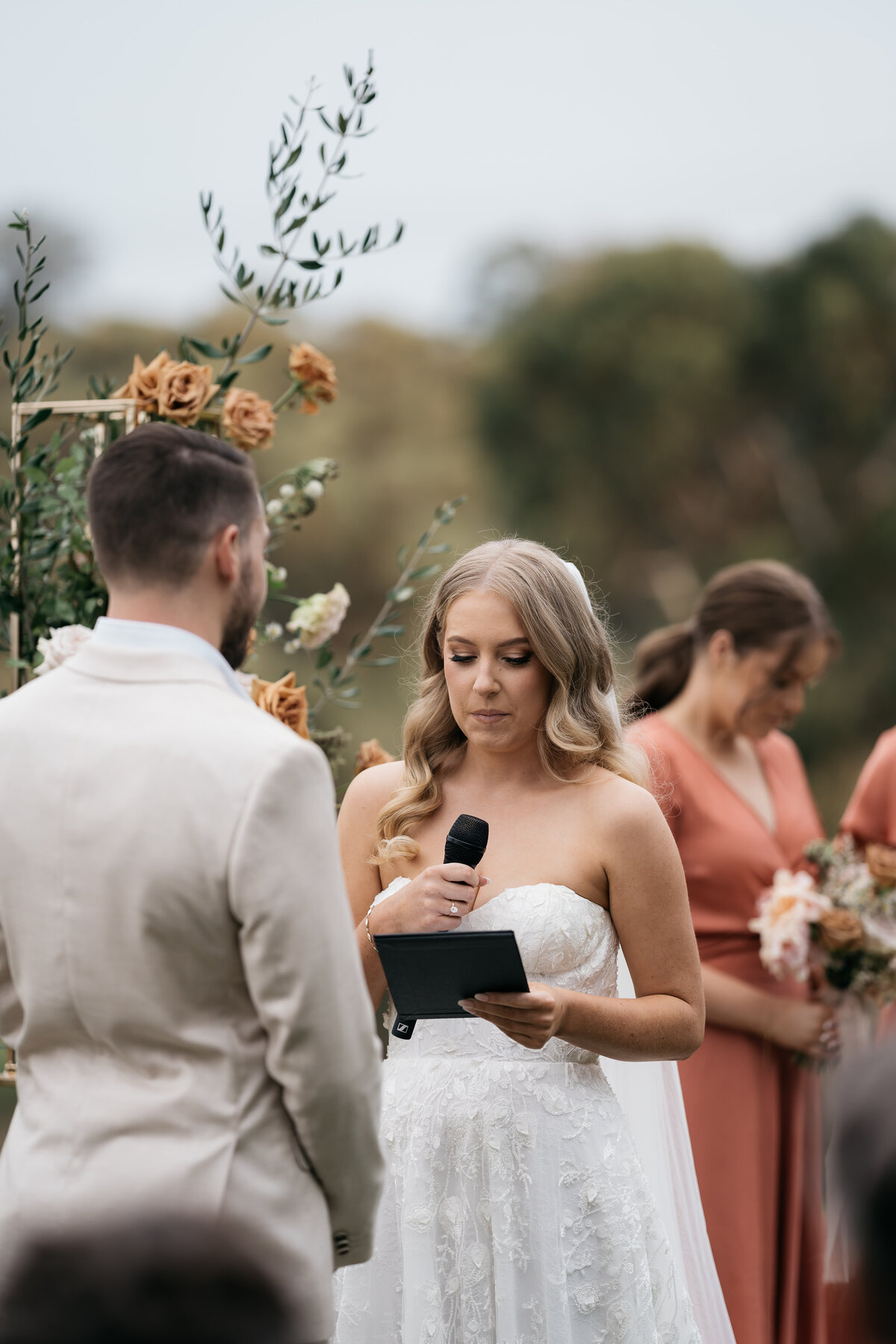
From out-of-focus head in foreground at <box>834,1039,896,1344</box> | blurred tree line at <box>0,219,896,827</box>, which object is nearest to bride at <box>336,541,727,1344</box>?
out-of-focus head in foreground at <box>834,1039,896,1344</box>

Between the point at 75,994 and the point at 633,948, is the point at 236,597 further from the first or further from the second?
the point at 633,948

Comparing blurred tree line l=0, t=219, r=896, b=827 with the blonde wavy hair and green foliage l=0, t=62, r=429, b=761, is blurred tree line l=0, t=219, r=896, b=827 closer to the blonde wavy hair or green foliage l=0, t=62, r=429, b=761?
green foliage l=0, t=62, r=429, b=761

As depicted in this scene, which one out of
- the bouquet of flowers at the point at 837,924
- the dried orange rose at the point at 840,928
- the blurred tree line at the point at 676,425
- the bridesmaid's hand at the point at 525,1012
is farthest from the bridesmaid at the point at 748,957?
the blurred tree line at the point at 676,425

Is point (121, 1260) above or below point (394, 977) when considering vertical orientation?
below

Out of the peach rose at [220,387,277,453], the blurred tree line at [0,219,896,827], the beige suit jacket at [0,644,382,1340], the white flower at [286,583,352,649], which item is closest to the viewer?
the beige suit jacket at [0,644,382,1340]

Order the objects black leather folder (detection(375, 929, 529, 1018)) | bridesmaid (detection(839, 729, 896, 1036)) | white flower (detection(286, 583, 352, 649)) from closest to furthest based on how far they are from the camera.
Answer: black leather folder (detection(375, 929, 529, 1018)), white flower (detection(286, 583, 352, 649)), bridesmaid (detection(839, 729, 896, 1036))

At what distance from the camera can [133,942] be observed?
1670 millimetres

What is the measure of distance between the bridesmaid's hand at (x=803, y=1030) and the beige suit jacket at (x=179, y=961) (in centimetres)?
249

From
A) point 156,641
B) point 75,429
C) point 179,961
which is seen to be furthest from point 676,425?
point 179,961

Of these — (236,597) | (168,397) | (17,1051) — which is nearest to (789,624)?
(168,397)

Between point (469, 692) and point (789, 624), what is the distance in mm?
1806

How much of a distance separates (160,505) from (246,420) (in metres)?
1.24

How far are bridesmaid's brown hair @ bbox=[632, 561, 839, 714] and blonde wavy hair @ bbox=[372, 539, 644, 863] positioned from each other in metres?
1.30

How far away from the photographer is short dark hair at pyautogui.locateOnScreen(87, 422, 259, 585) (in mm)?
1770
